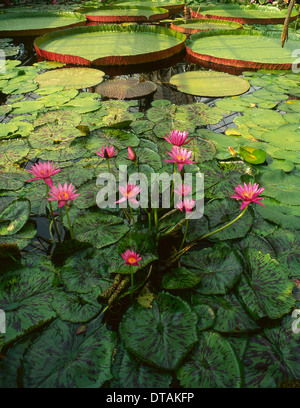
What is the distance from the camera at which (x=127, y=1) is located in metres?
8.04

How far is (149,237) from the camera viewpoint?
1.10 meters

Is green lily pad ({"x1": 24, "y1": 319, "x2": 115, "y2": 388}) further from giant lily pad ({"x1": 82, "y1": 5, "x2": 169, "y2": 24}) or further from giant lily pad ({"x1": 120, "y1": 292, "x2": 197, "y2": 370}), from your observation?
giant lily pad ({"x1": 82, "y1": 5, "x2": 169, "y2": 24})

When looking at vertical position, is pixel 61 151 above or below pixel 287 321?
above

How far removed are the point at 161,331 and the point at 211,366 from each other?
7.4 inches

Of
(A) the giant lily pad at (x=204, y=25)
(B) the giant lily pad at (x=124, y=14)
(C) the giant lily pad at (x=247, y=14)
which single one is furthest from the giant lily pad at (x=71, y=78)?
(C) the giant lily pad at (x=247, y=14)

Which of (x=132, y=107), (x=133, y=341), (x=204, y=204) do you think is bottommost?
(x=133, y=341)

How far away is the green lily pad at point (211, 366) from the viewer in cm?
81

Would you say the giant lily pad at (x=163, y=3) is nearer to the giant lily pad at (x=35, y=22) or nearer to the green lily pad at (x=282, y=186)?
the giant lily pad at (x=35, y=22)

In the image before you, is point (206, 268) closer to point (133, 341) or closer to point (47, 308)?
point (133, 341)

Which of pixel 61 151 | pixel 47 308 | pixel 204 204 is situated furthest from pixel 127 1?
pixel 47 308

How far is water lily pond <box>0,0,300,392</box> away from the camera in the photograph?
86 centimetres

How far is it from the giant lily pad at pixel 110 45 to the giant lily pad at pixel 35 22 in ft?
2.49

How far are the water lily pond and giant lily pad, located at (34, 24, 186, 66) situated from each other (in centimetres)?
75
